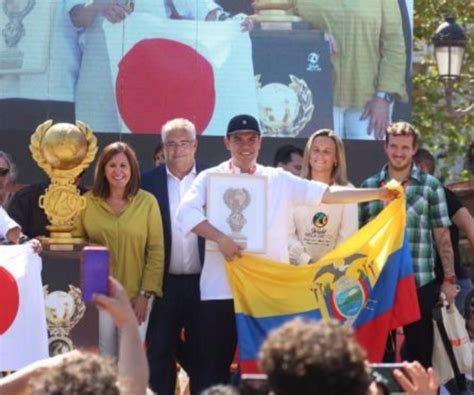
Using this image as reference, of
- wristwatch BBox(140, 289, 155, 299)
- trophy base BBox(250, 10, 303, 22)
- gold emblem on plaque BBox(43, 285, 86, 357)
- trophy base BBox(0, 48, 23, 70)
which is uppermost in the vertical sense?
trophy base BBox(250, 10, 303, 22)

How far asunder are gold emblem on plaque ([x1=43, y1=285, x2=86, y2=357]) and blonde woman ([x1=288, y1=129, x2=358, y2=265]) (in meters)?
1.41

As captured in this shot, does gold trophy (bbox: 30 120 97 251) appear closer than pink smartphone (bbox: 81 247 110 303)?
No

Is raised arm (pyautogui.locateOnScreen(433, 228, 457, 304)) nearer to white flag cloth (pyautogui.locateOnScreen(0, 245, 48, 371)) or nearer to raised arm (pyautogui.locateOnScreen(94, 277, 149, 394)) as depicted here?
white flag cloth (pyautogui.locateOnScreen(0, 245, 48, 371))

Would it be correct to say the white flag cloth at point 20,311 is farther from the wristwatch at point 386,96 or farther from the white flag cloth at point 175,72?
the wristwatch at point 386,96

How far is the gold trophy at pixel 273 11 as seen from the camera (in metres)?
14.6

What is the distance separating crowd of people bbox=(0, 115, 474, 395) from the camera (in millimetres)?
9641

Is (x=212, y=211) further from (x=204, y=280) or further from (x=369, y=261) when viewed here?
(x=369, y=261)

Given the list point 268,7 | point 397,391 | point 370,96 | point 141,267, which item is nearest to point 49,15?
point 268,7

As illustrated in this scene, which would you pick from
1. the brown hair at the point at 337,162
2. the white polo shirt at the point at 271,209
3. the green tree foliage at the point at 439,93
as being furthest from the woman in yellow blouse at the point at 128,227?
the green tree foliage at the point at 439,93

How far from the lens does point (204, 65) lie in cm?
1443

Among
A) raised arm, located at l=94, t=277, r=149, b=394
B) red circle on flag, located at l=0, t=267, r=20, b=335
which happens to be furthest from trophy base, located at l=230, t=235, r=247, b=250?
raised arm, located at l=94, t=277, r=149, b=394

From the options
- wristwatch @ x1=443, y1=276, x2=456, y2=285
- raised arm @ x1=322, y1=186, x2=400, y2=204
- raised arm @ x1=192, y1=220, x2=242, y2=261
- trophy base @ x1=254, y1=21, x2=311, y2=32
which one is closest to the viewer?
raised arm @ x1=192, y1=220, x2=242, y2=261

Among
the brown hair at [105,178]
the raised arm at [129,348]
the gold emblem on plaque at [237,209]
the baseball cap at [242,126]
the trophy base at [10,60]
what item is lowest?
the raised arm at [129,348]

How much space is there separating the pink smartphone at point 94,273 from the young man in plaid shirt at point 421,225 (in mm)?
3705
